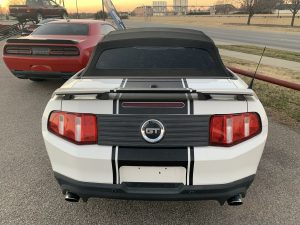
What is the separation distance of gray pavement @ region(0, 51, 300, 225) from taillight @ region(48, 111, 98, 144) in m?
0.86

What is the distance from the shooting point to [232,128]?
8.38 ft

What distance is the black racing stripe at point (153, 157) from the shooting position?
8.04ft

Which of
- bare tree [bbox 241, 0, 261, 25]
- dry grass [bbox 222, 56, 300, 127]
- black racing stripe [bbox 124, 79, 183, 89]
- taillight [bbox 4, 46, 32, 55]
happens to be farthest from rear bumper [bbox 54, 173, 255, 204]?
bare tree [bbox 241, 0, 261, 25]

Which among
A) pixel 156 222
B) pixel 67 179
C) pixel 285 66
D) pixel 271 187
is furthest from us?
pixel 285 66

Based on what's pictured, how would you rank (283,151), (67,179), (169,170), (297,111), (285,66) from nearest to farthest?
(169,170) < (67,179) < (283,151) < (297,111) < (285,66)

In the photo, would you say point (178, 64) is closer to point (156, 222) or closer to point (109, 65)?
point (109, 65)

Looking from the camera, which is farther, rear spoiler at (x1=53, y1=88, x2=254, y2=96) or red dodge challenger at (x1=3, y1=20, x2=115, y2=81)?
red dodge challenger at (x1=3, y1=20, x2=115, y2=81)

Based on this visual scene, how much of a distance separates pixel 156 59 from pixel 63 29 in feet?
17.9

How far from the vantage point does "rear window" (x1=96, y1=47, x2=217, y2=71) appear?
11.8ft

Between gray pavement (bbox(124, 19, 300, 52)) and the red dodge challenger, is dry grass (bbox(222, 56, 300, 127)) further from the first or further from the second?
gray pavement (bbox(124, 19, 300, 52))

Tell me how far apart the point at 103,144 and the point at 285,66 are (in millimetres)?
11584

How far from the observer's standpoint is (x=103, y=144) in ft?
8.25

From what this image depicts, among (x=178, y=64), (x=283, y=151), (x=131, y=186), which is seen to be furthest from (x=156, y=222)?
(x=283, y=151)

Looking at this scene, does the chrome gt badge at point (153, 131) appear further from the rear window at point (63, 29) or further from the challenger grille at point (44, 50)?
the rear window at point (63, 29)
